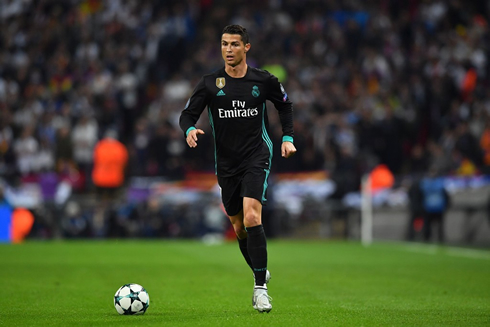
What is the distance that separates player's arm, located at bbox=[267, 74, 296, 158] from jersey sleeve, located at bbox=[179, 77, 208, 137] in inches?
22.7

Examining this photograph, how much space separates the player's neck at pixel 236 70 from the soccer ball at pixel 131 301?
2.04 metres

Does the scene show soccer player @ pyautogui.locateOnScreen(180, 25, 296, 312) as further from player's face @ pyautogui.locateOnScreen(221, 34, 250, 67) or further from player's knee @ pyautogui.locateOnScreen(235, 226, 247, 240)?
player's knee @ pyautogui.locateOnScreen(235, 226, 247, 240)

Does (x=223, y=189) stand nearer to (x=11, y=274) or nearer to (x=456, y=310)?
(x=456, y=310)

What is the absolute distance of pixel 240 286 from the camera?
1001cm

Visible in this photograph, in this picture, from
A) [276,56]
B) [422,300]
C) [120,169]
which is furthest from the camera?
[276,56]

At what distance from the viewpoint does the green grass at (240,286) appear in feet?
22.5

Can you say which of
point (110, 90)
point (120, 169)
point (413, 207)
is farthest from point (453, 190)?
point (110, 90)

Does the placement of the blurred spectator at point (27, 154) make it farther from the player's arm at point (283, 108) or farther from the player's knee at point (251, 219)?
the player's knee at point (251, 219)

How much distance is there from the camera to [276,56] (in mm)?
26047

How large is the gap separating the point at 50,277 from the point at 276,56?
52.3 ft

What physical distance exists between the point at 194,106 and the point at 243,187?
2.84 feet

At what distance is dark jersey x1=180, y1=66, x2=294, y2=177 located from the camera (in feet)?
25.2

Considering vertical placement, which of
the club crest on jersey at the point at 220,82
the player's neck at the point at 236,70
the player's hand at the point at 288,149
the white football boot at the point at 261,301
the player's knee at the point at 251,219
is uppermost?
the player's neck at the point at 236,70

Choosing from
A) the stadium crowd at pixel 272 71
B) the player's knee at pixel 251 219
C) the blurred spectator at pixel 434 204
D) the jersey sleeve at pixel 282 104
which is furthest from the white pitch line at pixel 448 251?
the player's knee at pixel 251 219
